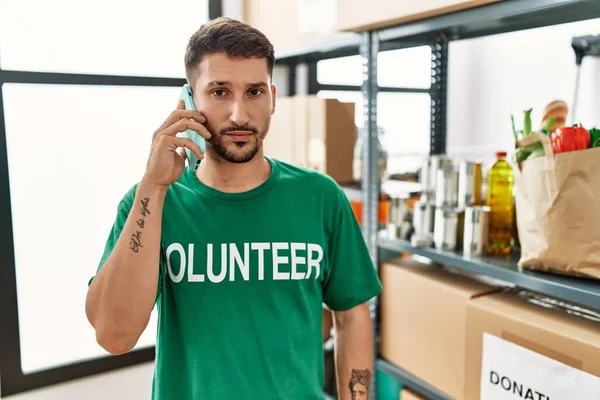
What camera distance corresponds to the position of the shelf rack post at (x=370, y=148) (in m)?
1.56

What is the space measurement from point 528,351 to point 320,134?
1.12m

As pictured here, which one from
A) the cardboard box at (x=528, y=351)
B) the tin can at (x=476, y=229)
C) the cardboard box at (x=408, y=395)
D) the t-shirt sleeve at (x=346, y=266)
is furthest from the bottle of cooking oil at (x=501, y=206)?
the cardboard box at (x=408, y=395)

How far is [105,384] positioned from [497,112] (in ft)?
6.35

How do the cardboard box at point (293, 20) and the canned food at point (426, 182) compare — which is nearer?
the canned food at point (426, 182)

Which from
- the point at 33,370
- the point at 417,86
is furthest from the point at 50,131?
the point at 417,86

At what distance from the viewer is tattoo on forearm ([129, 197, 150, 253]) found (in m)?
0.98

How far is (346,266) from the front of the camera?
1209 mm

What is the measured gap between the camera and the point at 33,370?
6.48 ft

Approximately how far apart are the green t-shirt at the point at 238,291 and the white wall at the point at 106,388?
3.73 feet

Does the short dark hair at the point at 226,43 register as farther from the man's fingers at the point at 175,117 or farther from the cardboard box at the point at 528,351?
the cardboard box at the point at 528,351

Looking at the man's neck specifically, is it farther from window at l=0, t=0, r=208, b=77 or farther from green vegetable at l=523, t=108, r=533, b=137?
window at l=0, t=0, r=208, b=77

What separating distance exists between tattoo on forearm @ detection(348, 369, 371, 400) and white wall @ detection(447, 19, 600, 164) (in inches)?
43.4

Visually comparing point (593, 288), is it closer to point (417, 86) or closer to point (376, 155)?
point (376, 155)

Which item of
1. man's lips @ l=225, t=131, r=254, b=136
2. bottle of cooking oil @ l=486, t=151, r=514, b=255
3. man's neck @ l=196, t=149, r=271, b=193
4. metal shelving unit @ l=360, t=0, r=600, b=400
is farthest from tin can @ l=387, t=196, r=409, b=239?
man's lips @ l=225, t=131, r=254, b=136
